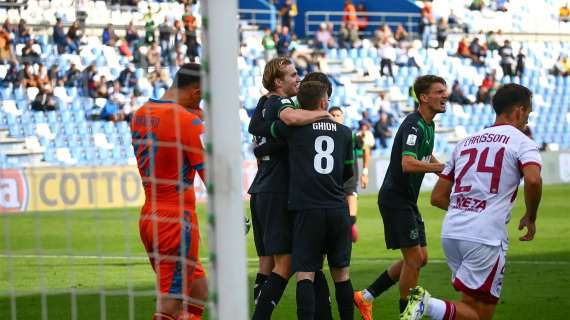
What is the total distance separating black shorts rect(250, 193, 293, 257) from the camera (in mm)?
7824

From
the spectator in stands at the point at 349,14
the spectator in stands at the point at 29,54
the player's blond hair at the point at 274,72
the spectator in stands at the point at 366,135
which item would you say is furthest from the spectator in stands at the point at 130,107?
the spectator in stands at the point at 349,14

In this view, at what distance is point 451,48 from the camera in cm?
3759

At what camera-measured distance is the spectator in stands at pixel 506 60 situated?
120 ft

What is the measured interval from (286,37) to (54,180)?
2138 cm

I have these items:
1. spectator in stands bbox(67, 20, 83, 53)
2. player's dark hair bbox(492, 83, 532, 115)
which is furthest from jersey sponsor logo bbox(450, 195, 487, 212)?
spectator in stands bbox(67, 20, 83, 53)

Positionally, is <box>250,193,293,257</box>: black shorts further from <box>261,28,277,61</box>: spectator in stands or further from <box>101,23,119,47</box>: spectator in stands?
<box>261,28,277,61</box>: spectator in stands

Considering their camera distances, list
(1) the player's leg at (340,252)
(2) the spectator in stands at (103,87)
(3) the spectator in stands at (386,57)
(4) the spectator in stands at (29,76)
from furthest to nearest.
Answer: (3) the spectator in stands at (386,57) → (4) the spectator in stands at (29,76) → (2) the spectator in stands at (103,87) → (1) the player's leg at (340,252)

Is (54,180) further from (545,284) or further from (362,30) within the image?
(362,30)

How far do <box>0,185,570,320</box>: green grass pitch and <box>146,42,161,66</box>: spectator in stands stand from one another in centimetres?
115

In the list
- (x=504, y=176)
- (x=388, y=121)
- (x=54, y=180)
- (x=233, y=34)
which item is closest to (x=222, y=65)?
(x=233, y=34)

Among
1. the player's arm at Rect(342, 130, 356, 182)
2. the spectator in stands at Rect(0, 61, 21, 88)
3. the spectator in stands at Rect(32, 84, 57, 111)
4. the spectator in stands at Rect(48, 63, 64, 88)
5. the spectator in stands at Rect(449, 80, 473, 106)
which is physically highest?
the spectator in stands at Rect(0, 61, 21, 88)

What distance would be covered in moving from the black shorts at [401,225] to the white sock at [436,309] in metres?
1.64

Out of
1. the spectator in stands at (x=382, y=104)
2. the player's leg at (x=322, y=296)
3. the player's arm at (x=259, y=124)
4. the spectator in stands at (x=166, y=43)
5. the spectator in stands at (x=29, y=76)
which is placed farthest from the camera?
the spectator in stands at (x=382, y=104)

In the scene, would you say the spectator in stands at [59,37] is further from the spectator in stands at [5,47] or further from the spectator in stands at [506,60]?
the spectator in stands at [506,60]
